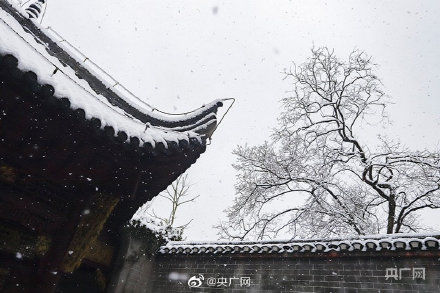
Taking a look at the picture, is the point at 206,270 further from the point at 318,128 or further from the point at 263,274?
the point at 318,128

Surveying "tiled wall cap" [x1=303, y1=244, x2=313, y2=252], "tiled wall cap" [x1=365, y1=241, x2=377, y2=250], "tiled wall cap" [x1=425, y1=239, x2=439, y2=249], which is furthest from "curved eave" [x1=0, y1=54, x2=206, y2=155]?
"tiled wall cap" [x1=425, y1=239, x2=439, y2=249]

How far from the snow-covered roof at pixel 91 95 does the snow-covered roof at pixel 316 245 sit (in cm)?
355

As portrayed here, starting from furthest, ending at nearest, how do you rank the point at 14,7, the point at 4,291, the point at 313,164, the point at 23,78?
the point at 313,164 < the point at 14,7 < the point at 4,291 < the point at 23,78

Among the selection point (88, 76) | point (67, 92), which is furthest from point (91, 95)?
point (88, 76)

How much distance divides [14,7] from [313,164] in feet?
34.0

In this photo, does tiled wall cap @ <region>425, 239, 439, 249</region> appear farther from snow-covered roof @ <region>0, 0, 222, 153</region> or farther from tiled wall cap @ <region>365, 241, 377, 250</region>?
snow-covered roof @ <region>0, 0, 222, 153</region>

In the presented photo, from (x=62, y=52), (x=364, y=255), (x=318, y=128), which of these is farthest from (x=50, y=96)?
(x=318, y=128)

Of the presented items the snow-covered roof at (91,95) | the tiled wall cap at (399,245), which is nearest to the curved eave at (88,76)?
the snow-covered roof at (91,95)

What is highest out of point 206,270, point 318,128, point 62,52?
point 318,128

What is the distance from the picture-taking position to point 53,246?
324cm

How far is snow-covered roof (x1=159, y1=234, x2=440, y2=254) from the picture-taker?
548 centimetres

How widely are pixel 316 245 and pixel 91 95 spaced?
5.09m

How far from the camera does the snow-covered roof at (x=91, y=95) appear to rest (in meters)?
2.51

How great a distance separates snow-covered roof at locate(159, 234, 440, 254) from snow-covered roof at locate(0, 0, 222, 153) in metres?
3.55
